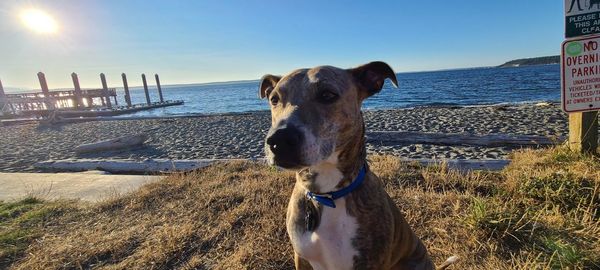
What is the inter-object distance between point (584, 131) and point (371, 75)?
4.45 metres

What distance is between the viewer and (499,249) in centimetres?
331

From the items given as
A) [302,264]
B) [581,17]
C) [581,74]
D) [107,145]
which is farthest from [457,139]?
[107,145]

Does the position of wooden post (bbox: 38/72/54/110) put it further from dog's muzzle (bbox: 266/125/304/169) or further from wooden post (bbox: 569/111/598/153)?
wooden post (bbox: 569/111/598/153)

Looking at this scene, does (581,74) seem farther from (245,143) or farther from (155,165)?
(245,143)

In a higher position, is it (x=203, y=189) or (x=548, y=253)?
(x=203, y=189)

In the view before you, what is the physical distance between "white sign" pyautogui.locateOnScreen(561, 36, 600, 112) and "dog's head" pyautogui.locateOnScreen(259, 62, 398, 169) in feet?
10.7

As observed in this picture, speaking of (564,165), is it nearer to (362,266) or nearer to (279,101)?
(362,266)

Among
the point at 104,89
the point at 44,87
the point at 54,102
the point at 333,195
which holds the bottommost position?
the point at 333,195

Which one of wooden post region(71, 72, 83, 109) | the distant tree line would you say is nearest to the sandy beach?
wooden post region(71, 72, 83, 109)

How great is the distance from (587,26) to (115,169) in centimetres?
972

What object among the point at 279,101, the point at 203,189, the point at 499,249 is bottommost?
the point at 499,249

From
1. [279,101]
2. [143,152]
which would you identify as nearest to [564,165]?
[279,101]

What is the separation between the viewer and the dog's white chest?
235 centimetres

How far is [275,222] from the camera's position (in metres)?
4.21
